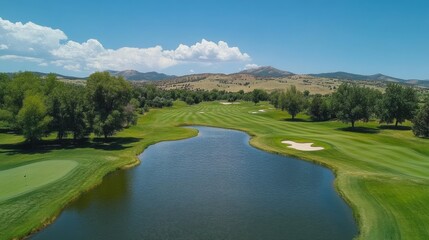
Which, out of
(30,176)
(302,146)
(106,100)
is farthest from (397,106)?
(30,176)

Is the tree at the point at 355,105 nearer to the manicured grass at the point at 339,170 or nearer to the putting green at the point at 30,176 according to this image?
the manicured grass at the point at 339,170

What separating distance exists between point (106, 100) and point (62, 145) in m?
9.13

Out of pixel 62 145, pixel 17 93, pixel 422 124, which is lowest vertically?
pixel 62 145

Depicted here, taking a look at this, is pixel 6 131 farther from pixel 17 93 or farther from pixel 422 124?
pixel 422 124

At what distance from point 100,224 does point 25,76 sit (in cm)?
4596

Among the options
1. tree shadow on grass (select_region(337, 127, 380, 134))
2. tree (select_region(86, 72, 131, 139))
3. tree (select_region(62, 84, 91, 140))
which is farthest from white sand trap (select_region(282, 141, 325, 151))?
tree (select_region(62, 84, 91, 140))

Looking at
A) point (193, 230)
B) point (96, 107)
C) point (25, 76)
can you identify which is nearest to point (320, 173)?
point (193, 230)

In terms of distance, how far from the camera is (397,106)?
240 feet

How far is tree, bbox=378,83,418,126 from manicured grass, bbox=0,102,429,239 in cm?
654

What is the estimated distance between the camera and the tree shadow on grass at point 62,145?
45844 millimetres

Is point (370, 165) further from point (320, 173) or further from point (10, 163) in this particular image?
point (10, 163)

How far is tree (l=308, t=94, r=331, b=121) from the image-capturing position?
90.7 metres

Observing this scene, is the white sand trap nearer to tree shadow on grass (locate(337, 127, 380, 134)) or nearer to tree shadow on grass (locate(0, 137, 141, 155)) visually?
tree shadow on grass (locate(337, 127, 380, 134))

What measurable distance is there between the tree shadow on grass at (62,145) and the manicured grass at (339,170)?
137mm
